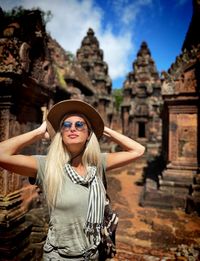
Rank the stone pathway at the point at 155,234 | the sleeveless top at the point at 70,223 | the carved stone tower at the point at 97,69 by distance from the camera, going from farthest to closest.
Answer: the carved stone tower at the point at 97,69, the stone pathway at the point at 155,234, the sleeveless top at the point at 70,223

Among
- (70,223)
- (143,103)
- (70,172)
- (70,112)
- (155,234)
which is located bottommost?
(155,234)

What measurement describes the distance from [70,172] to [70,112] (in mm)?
592

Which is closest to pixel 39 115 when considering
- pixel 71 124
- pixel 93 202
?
pixel 71 124

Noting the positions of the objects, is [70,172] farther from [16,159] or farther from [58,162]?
[16,159]

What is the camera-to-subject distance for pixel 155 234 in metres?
4.22

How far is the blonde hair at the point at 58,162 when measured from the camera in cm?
156

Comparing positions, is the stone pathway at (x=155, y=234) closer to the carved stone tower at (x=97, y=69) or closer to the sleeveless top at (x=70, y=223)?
the sleeveless top at (x=70, y=223)

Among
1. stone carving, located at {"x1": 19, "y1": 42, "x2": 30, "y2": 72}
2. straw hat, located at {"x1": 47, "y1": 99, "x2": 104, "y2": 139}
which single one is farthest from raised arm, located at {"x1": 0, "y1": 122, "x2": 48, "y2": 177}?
stone carving, located at {"x1": 19, "y1": 42, "x2": 30, "y2": 72}

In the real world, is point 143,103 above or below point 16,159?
above

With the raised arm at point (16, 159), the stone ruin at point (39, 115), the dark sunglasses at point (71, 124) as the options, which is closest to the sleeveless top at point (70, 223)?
the raised arm at point (16, 159)

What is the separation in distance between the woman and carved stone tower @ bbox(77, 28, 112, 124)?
18.8 meters

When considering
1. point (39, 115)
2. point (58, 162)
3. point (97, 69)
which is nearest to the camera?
point (58, 162)

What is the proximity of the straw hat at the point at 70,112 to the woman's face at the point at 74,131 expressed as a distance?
0.09 m

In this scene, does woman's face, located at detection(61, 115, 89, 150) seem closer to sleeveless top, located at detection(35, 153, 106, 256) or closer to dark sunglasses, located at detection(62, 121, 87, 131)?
dark sunglasses, located at detection(62, 121, 87, 131)
